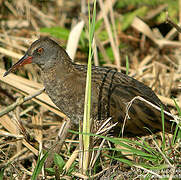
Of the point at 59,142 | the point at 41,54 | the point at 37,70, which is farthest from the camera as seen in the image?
the point at 37,70

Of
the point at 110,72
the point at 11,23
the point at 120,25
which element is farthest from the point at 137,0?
the point at 110,72

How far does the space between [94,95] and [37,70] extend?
1.26 metres

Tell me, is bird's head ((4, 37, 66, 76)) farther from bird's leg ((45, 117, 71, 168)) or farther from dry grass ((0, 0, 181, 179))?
bird's leg ((45, 117, 71, 168))

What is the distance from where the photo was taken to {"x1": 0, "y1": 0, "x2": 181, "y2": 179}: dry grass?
2781mm

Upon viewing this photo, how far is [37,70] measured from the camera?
388cm

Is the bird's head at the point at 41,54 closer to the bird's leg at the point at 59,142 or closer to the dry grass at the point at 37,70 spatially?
the dry grass at the point at 37,70

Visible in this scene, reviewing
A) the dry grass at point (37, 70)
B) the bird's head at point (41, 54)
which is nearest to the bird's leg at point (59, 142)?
the dry grass at point (37, 70)

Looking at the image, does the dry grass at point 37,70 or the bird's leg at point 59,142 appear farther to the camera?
the dry grass at point 37,70

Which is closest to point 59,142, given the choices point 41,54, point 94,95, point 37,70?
point 94,95

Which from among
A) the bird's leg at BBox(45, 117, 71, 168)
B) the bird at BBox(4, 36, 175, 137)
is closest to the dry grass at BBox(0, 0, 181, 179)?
the bird's leg at BBox(45, 117, 71, 168)

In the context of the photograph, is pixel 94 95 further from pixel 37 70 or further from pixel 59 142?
pixel 37 70

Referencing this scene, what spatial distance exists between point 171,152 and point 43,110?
5.06ft

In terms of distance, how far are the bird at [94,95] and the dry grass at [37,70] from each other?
29 cm

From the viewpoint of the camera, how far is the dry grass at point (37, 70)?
2781mm
